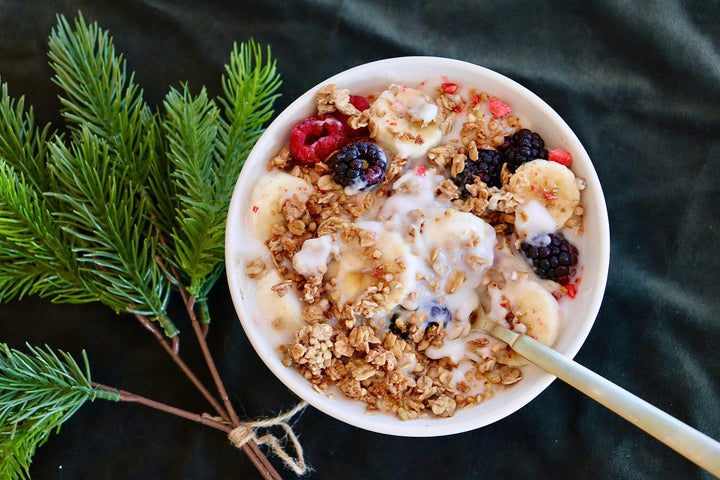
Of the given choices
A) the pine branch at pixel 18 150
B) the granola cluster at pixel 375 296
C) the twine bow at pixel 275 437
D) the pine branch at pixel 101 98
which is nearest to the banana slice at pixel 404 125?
the granola cluster at pixel 375 296

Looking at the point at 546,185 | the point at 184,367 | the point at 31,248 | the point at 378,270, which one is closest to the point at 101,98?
the point at 31,248

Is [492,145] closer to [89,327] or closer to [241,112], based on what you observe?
[241,112]

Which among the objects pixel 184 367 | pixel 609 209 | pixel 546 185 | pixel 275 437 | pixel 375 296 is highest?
pixel 546 185

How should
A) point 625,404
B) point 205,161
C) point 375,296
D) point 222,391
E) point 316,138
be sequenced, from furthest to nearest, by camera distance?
point 222,391 → point 205,161 → point 316,138 → point 375,296 → point 625,404

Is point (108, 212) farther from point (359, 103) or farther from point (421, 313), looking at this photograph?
point (421, 313)

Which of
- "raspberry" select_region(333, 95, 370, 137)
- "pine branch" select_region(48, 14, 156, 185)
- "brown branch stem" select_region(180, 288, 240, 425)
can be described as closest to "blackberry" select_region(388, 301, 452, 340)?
"raspberry" select_region(333, 95, 370, 137)

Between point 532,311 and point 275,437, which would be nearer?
point 532,311

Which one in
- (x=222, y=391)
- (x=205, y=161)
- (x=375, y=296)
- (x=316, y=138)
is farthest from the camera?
(x=222, y=391)

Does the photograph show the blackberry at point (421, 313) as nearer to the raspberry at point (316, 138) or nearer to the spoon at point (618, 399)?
the spoon at point (618, 399)
